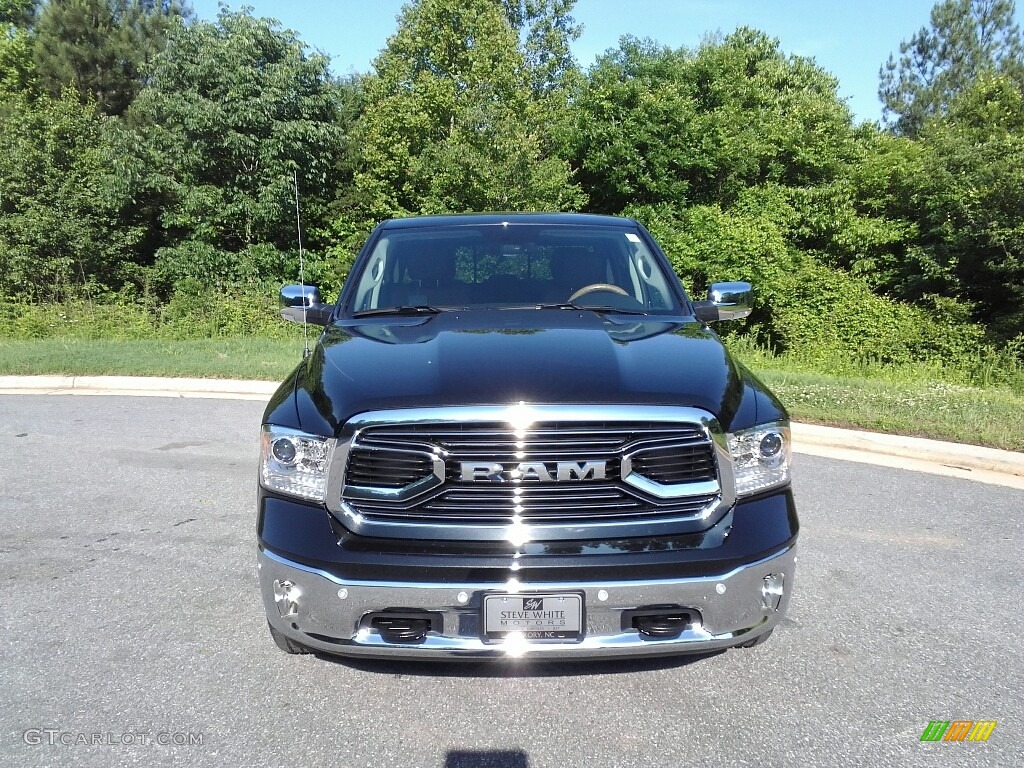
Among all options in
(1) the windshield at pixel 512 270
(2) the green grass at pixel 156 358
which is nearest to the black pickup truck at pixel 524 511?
(1) the windshield at pixel 512 270

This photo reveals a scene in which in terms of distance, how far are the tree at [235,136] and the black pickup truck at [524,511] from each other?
68.6 feet

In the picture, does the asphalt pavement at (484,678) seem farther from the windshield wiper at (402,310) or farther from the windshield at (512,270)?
the windshield at (512,270)

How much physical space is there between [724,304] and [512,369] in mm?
1839

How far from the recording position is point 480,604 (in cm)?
252

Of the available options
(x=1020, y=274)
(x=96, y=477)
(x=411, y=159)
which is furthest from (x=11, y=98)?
(x=1020, y=274)

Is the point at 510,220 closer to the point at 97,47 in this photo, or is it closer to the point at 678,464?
the point at 678,464

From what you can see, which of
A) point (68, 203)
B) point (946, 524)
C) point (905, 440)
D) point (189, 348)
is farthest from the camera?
point (68, 203)

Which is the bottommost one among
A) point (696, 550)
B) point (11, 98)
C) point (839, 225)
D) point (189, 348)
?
point (189, 348)

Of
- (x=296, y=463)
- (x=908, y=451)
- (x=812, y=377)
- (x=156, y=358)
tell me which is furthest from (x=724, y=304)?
(x=156, y=358)

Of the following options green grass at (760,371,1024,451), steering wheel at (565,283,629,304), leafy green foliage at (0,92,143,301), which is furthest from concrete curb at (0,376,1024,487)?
leafy green foliage at (0,92,143,301)

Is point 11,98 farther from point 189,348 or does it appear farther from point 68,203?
point 189,348

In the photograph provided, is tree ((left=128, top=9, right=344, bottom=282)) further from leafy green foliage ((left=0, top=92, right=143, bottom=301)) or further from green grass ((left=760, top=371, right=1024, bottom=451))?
green grass ((left=760, top=371, right=1024, bottom=451))

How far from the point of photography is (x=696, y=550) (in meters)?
2.60

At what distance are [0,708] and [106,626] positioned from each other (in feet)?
2.21
